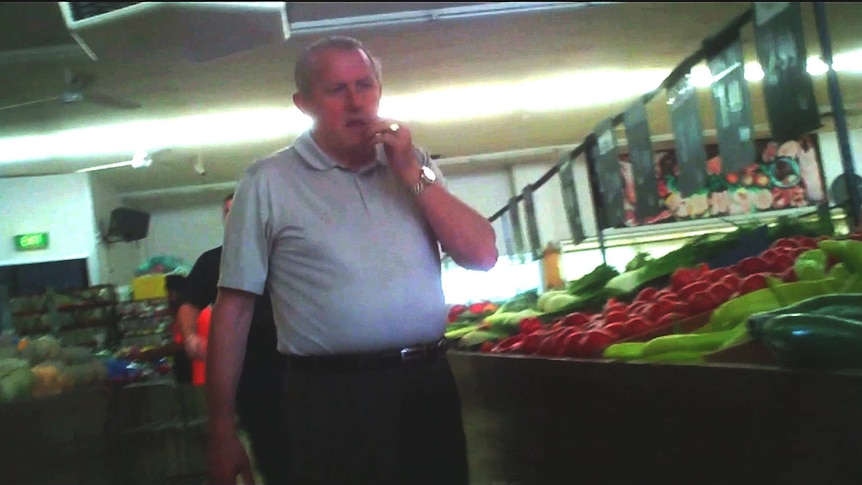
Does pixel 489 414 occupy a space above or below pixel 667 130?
below

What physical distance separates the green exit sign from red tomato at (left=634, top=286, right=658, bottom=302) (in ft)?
4.22

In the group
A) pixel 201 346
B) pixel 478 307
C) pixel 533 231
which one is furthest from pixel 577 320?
pixel 533 231

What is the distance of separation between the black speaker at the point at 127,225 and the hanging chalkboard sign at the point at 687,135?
1258mm

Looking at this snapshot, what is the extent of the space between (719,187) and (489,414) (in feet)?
2.91

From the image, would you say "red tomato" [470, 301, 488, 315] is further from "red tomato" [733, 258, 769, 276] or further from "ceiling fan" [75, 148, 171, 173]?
"ceiling fan" [75, 148, 171, 173]

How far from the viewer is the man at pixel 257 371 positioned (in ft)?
3.77

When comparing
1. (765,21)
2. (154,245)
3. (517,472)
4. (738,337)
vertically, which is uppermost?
(765,21)

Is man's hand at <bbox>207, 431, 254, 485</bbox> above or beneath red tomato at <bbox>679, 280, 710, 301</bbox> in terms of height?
beneath

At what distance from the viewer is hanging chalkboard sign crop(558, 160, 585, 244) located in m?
2.85

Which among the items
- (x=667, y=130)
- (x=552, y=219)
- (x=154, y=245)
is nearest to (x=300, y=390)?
(x=154, y=245)

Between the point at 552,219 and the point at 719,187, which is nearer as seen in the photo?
the point at 719,187

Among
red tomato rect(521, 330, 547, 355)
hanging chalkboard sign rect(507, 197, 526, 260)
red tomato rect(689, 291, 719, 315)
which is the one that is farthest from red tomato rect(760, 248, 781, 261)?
hanging chalkboard sign rect(507, 197, 526, 260)

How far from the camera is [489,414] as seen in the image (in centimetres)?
188

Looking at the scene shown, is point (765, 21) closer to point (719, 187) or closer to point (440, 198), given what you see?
point (440, 198)
